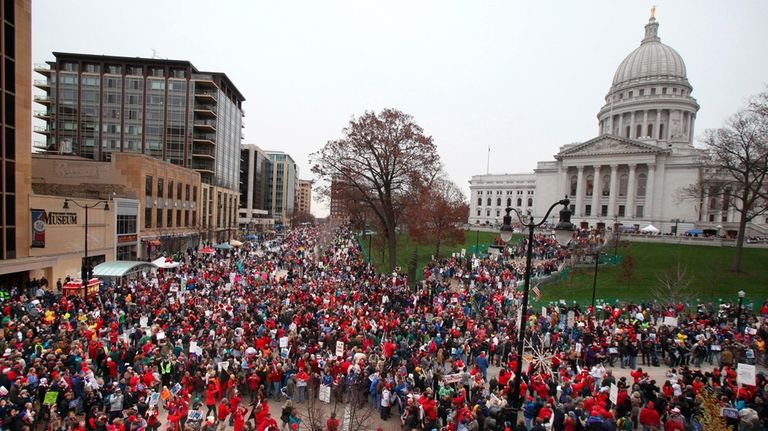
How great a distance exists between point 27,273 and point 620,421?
32.5 meters

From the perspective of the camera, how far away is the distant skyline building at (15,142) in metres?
24.1

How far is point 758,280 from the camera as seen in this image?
3266 cm

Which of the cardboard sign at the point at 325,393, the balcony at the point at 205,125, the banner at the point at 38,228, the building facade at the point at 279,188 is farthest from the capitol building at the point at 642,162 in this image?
the building facade at the point at 279,188

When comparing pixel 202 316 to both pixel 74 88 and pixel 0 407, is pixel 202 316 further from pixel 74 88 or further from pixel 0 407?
pixel 74 88

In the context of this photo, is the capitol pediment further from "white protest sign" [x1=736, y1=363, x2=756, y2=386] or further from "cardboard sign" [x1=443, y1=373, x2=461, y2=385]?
"cardboard sign" [x1=443, y1=373, x2=461, y2=385]

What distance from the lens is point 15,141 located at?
984 inches

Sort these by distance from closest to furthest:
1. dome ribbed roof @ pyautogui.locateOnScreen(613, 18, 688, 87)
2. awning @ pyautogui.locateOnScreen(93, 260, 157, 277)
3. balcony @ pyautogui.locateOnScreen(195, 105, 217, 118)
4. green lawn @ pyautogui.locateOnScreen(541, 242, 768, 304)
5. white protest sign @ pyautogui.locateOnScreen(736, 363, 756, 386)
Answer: white protest sign @ pyautogui.locateOnScreen(736, 363, 756, 386)
awning @ pyautogui.locateOnScreen(93, 260, 157, 277)
green lawn @ pyautogui.locateOnScreen(541, 242, 768, 304)
balcony @ pyautogui.locateOnScreen(195, 105, 217, 118)
dome ribbed roof @ pyautogui.locateOnScreen(613, 18, 688, 87)

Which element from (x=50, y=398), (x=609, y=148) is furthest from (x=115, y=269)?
(x=609, y=148)

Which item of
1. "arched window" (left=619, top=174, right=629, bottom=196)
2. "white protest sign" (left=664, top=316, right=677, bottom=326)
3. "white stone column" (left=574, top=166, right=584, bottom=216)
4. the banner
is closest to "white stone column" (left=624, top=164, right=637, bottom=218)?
"arched window" (left=619, top=174, right=629, bottom=196)

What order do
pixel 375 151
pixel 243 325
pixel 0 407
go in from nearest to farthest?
pixel 0 407 < pixel 243 325 < pixel 375 151

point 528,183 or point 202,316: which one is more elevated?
point 528,183

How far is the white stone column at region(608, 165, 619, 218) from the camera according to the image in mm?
84250

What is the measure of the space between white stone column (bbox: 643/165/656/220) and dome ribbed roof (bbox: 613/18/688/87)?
3054 centimetres

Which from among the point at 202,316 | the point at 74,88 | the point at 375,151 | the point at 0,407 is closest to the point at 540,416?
the point at 0,407
